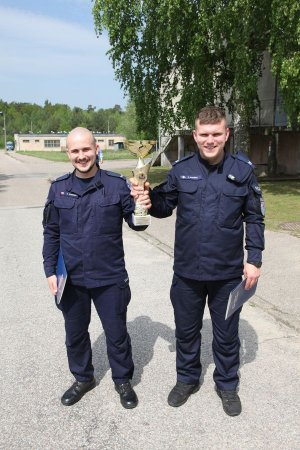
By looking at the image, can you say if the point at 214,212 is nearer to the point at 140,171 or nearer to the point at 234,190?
the point at 234,190

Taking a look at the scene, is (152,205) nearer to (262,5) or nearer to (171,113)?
(262,5)

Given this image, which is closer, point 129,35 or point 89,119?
point 129,35

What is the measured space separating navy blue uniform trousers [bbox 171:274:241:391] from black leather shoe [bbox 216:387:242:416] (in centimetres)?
4

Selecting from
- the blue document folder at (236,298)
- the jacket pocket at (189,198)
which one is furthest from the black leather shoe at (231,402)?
the jacket pocket at (189,198)

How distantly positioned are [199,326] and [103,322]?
0.69 metres

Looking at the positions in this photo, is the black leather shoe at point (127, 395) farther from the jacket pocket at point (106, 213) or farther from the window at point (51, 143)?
the window at point (51, 143)

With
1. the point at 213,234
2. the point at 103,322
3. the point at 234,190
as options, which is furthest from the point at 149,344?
the point at 234,190

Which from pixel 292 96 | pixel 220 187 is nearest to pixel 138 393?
pixel 220 187

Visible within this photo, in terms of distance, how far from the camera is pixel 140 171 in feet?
8.85

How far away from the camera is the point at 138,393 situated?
10.8 feet

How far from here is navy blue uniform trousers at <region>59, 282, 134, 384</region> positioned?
3066 millimetres

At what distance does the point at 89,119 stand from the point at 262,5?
11502 cm

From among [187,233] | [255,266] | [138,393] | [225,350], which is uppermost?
[187,233]

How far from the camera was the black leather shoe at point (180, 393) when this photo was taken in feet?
10.2
